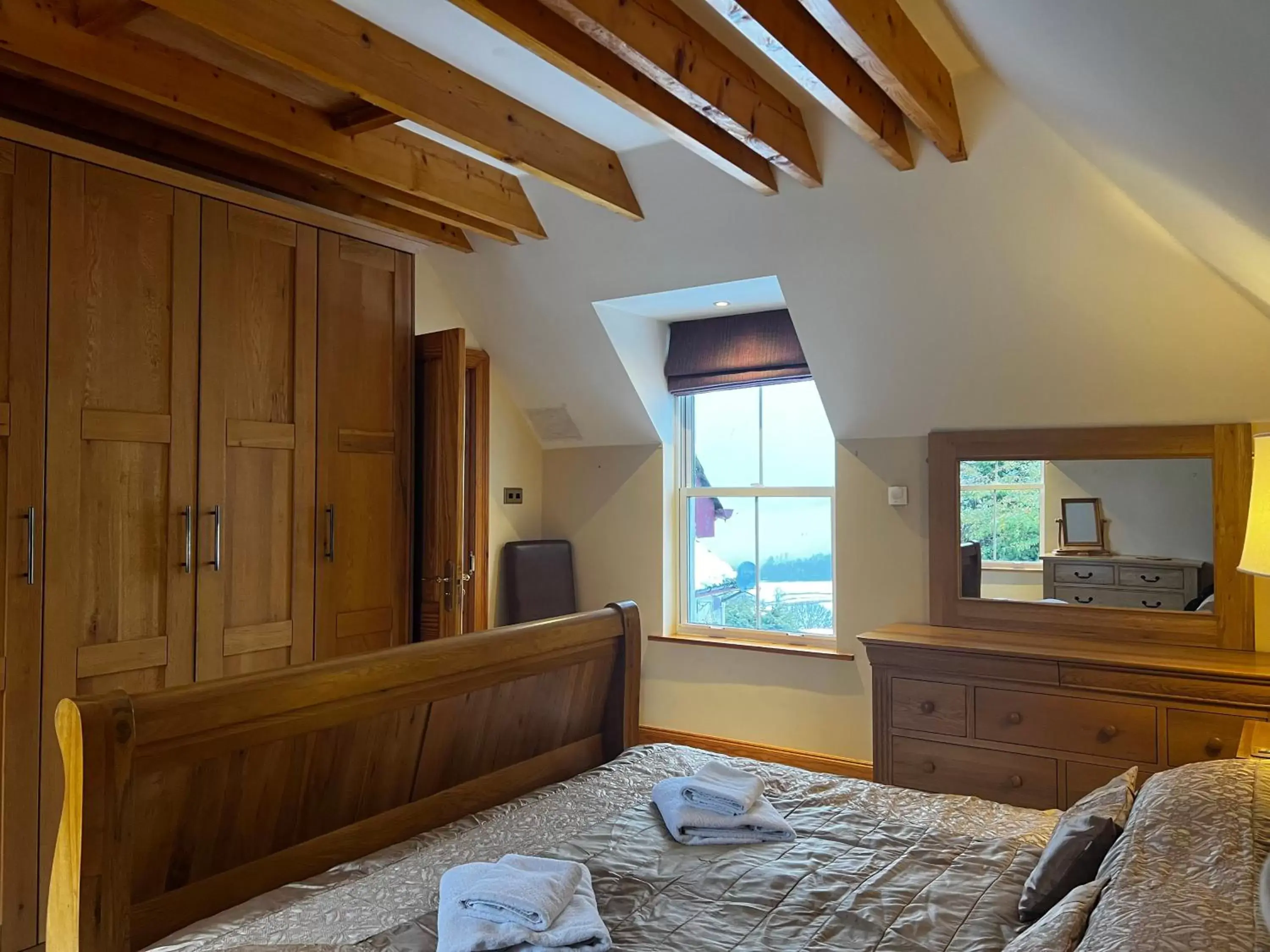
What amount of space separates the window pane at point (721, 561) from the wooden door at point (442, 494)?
155 centimetres

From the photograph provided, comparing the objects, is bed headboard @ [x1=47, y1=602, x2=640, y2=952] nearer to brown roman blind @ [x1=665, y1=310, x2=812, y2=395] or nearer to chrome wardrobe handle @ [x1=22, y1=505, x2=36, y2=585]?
chrome wardrobe handle @ [x1=22, y1=505, x2=36, y2=585]

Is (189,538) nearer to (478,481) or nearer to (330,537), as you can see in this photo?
(330,537)

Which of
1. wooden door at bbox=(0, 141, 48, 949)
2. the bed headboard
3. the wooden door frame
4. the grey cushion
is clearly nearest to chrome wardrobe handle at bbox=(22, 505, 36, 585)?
wooden door at bbox=(0, 141, 48, 949)

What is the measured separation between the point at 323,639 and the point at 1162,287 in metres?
3.17

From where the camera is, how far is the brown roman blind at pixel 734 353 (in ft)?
14.8

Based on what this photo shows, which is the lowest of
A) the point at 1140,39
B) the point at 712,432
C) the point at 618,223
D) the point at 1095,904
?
the point at 1095,904

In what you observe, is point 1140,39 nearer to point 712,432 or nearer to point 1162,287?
point 1162,287

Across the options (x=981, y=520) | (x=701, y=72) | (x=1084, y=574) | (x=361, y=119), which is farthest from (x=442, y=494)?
(x=1084, y=574)

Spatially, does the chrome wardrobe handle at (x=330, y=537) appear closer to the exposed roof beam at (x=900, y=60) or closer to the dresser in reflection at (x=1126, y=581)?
the exposed roof beam at (x=900, y=60)

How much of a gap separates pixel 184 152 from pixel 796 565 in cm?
319

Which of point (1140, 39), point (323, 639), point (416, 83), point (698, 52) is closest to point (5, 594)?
point (323, 639)

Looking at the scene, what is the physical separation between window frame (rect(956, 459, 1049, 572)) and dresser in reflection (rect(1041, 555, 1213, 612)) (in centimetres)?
5

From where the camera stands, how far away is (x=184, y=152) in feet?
11.0

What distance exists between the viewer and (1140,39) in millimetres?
1364
